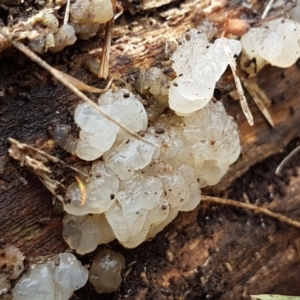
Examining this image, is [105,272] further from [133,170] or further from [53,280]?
[133,170]

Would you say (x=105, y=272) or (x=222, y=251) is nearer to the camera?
(x=105, y=272)

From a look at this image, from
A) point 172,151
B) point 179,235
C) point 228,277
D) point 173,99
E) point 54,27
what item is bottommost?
point 228,277

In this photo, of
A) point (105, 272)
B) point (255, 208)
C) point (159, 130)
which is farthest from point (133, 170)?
point (255, 208)

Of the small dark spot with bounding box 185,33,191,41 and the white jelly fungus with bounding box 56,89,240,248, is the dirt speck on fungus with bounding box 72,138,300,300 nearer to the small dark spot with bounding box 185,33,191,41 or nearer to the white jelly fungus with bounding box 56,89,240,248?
the white jelly fungus with bounding box 56,89,240,248

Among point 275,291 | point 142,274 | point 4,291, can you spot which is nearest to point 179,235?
point 142,274

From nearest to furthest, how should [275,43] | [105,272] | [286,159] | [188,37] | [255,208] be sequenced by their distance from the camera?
[105,272]
[188,37]
[275,43]
[255,208]
[286,159]

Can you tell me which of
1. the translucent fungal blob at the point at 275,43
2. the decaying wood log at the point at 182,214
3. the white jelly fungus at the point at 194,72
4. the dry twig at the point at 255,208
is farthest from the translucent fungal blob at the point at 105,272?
the translucent fungal blob at the point at 275,43

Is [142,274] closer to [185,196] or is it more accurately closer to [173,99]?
[185,196]

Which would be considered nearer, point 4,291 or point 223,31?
point 4,291
